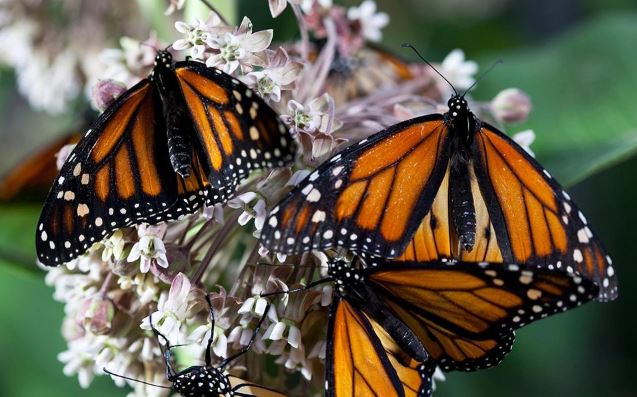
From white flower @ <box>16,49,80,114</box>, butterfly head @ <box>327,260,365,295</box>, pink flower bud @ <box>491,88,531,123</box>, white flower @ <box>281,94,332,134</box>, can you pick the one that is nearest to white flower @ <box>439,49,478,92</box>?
pink flower bud @ <box>491,88,531,123</box>

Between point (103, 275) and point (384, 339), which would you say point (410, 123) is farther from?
point (103, 275)

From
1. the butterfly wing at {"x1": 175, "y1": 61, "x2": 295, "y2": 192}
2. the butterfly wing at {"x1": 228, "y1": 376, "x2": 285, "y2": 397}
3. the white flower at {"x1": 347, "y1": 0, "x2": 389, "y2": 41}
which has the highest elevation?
the white flower at {"x1": 347, "y1": 0, "x2": 389, "y2": 41}

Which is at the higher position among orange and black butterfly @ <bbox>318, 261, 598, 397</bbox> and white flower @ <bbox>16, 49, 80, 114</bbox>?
white flower @ <bbox>16, 49, 80, 114</bbox>

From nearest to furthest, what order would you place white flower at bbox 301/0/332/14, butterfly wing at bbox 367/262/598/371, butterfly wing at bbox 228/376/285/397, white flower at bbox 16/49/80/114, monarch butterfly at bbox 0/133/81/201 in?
butterfly wing at bbox 367/262/598/371, butterfly wing at bbox 228/376/285/397, white flower at bbox 301/0/332/14, monarch butterfly at bbox 0/133/81/201, white flower at bbox 16/49/80/114

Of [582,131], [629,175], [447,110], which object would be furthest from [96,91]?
[629,175]

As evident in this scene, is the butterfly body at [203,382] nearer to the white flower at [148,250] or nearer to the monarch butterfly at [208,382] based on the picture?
the monarch butterfly at [208,382]

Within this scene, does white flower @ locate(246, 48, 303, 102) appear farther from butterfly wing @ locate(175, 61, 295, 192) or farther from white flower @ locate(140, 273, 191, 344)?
white flower @ locate(140, 273, 191, 344)

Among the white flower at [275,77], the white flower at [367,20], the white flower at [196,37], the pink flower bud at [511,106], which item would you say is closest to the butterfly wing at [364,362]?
the white flower at [275,77]
